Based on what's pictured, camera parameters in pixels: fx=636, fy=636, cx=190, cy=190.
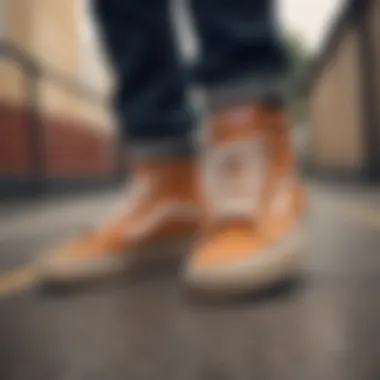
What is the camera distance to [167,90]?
A: 0.76 meters

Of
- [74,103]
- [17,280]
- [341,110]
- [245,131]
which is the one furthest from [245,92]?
[74,103]

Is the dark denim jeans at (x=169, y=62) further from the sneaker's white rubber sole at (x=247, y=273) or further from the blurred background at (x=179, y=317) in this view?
the sneaker's white rubber sole at (x=247, y=273)

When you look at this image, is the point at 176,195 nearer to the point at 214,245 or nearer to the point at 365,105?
the point at 214,245

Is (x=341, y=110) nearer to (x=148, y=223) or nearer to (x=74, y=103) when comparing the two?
(x=74, y=103)

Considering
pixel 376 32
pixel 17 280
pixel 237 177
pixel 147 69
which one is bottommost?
pixel 17 280

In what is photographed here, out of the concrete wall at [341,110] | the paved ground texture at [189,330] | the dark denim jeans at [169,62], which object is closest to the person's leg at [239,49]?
the dark denim jeans at [169,62]

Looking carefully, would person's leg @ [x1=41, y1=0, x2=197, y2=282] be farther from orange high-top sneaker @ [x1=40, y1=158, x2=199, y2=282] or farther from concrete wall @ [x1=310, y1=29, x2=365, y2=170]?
concrete wall @ [x1=310, y1=29, x2=365, y2=170]

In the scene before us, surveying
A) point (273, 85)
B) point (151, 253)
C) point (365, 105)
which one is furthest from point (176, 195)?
point (365, 105)

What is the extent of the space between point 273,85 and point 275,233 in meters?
0.16

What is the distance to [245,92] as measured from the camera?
663mm

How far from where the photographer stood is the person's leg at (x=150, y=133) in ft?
2.44

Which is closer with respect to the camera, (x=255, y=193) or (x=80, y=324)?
(x=80, y=324)

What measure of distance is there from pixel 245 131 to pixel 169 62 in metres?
0.16

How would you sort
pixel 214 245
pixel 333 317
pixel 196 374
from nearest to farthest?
pixel 196 374, pixel 333 317, pixel 214 245
